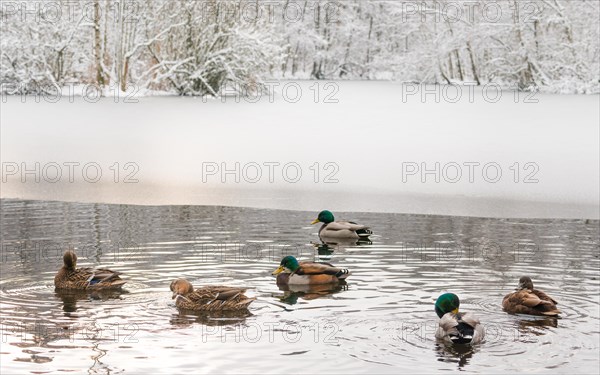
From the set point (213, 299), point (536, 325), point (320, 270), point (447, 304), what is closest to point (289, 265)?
point (320, 270)

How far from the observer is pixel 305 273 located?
11.1m

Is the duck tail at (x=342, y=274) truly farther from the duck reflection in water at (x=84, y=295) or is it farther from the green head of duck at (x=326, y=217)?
the green head of duck at (x=326, y=217)

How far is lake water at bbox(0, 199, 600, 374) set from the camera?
822 centimetres

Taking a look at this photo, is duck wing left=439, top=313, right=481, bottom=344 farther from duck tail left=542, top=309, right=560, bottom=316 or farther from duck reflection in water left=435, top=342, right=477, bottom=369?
duck tail left=542, top=309, right=560, bottom=316

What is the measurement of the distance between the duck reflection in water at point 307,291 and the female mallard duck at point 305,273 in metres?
0.05

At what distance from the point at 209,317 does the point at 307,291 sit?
54.5 inches

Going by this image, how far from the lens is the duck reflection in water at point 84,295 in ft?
34.0

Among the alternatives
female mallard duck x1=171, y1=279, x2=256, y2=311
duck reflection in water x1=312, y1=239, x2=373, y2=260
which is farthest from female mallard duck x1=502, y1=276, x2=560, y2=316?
duck reflection in water x1=312, y1=239, x2=373, y2=260

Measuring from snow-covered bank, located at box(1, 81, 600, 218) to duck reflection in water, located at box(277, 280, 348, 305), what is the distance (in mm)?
5172

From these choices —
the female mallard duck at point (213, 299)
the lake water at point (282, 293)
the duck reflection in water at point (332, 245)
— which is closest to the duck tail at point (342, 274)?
the lake water at point (282, 293)

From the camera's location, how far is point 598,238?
45.0 feet

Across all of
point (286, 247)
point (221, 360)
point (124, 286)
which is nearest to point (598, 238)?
point (286, 247)

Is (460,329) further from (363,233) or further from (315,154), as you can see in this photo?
(315,154)

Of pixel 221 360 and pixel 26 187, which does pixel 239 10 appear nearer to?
pixel 26 187
